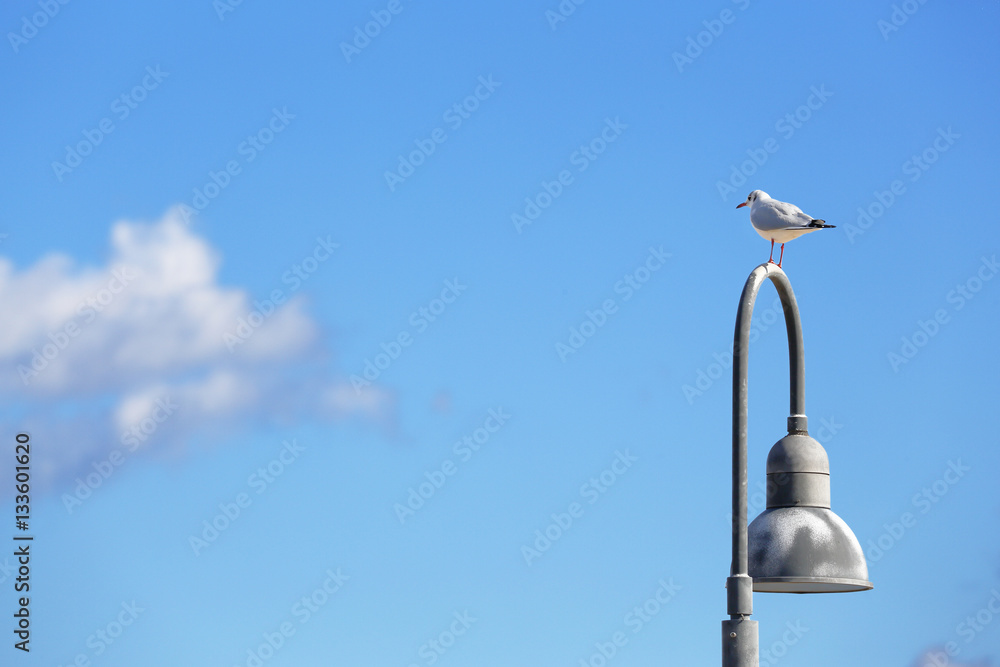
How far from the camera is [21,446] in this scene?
909 inches

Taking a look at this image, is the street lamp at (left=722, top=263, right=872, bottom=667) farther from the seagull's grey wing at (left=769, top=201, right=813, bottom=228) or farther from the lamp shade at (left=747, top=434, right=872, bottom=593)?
the seagull's grey wing at (left=769, top=201, right=813, bottom=228)

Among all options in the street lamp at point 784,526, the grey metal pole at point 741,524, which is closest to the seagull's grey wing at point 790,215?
the street lamp at point 784,526

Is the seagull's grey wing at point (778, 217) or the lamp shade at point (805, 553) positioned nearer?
the lamp shade at point (805, 553)

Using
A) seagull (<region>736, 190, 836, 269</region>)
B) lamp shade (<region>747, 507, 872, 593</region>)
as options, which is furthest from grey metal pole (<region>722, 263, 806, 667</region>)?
seagull (<region>736, 190, 836, 269</region>)

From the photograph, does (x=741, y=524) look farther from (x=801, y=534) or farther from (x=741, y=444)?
(x=801, y=534)

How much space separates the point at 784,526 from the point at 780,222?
4518mm

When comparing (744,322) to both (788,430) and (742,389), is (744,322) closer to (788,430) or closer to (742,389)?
(742,389)

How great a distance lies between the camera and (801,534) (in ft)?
29.9

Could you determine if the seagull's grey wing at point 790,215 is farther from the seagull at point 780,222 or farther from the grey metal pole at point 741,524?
the grey metal pole at point 741,524

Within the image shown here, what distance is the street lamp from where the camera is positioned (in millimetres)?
8586

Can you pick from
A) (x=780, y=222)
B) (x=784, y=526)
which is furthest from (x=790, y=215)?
(x=784, y=526)

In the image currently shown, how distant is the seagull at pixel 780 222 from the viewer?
12680 millimetres

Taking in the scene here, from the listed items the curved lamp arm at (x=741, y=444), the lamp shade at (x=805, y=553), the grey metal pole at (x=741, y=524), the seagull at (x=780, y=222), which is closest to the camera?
the grey metal pole at (x=741, y=524)

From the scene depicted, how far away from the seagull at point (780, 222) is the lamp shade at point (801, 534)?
3.46 m
